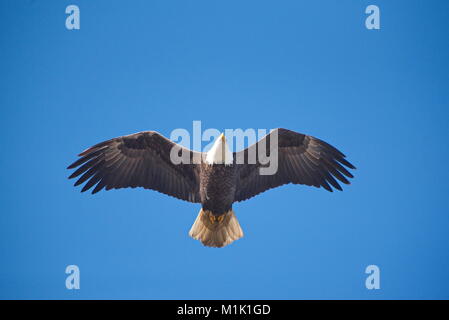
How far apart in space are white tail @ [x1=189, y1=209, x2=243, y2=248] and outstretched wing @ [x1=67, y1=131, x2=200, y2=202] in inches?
15.1

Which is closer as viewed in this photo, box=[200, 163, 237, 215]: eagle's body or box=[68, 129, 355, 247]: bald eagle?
box=[200, 163, 237, 215]: eagle's body

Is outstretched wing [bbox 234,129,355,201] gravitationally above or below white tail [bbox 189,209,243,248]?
above

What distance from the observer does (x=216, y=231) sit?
10125mm

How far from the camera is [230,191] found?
968 cm

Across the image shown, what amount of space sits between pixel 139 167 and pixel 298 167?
2458 millimetres

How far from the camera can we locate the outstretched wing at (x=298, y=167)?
10.1 metres

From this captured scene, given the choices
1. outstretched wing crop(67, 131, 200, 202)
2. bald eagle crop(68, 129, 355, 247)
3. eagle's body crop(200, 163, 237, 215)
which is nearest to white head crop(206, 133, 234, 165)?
eagle's body crop(200, 163, 237, 215)

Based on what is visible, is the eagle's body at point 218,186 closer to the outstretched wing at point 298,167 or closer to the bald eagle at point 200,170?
the bald eagle at point 200,170

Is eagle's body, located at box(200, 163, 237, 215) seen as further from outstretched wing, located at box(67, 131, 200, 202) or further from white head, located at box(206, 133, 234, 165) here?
outstretched wing, located at box(67, 131, 200, 202)

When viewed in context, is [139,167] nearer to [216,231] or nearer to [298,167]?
[216,231]

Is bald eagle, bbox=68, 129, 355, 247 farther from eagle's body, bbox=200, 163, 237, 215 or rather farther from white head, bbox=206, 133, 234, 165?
white head, bbox=206, 133, 234, 165

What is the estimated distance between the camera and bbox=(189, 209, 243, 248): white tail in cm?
1009

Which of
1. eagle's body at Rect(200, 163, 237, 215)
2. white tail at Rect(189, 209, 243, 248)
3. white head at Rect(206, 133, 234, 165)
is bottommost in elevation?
white tail at Rect(189, 209, 243, 248)

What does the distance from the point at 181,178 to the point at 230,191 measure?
0.92 metres
